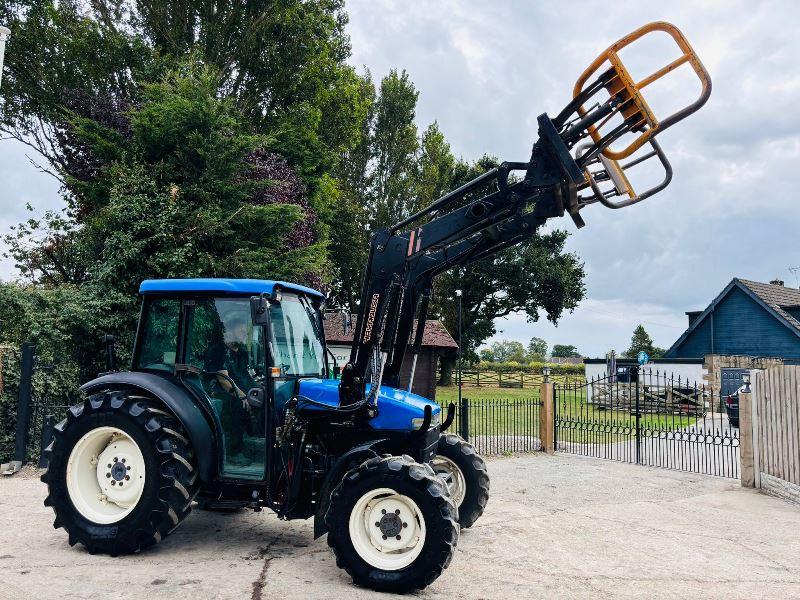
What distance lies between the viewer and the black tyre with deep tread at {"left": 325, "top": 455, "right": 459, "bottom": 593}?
5.06 m

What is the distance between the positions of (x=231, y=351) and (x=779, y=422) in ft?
27.9

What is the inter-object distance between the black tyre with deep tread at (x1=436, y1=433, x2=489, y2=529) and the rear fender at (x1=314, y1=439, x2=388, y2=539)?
1602 millimetres

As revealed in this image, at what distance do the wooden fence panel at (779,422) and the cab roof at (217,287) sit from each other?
303 inches

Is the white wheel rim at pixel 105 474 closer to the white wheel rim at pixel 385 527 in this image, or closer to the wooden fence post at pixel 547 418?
the white wheel rim at pixel 385 527

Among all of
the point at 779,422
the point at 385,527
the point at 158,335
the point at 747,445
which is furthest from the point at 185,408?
the point at 747,445

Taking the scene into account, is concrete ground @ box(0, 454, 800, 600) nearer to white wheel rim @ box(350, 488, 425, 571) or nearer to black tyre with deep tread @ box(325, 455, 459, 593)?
black tyre with deep tread @ box(325, 455, 459, 593)

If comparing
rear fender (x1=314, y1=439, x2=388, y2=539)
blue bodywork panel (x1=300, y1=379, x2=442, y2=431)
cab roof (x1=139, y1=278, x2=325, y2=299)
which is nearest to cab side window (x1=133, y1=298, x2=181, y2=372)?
cab roof (x1=139, y1=278, x2=325, y2=299)

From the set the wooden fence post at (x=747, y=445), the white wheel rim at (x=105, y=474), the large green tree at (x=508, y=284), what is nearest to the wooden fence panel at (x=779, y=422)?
the wooden fence post at (x=747, y=445)

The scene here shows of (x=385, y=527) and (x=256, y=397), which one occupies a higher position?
(x=256, y=397)

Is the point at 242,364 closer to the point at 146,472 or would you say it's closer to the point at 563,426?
the point at 146,472

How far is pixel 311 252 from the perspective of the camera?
17.9 meters

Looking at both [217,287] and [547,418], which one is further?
[547,418]

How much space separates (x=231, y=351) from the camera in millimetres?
6266

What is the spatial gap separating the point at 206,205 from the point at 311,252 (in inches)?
145
